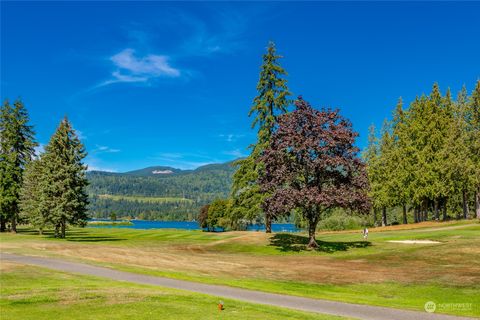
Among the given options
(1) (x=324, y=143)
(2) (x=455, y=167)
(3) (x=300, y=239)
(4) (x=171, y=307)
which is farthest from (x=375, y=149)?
(4) (x=171, y=307)

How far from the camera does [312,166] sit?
37250 mm

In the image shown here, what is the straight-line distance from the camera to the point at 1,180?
64.1 meters

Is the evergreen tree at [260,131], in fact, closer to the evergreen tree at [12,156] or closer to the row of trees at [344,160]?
the row of trees at [344,160]

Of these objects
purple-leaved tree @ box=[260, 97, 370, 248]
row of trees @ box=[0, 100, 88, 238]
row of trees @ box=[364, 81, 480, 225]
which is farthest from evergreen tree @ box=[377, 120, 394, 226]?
row of trees @ box=[0, 100, 88, 238]

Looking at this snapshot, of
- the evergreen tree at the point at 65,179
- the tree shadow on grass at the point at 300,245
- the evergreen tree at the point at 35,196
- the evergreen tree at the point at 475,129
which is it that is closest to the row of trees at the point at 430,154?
the evergreen tree at the point at 475,129

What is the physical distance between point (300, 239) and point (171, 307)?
3264 cm

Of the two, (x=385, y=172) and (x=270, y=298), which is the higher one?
(x=385, y=172)

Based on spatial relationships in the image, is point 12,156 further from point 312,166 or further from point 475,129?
point 475,129

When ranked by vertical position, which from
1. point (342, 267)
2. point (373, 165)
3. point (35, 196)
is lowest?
point (342, 267)

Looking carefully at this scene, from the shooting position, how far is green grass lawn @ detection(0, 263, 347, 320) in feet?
44.1

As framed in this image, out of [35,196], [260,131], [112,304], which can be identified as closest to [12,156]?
[35,196]

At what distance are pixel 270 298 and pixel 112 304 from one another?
21.7 feet

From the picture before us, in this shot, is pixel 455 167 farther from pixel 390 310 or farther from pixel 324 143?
pixel 390 310

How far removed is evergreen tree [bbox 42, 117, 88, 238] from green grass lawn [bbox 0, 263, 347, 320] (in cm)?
3226
